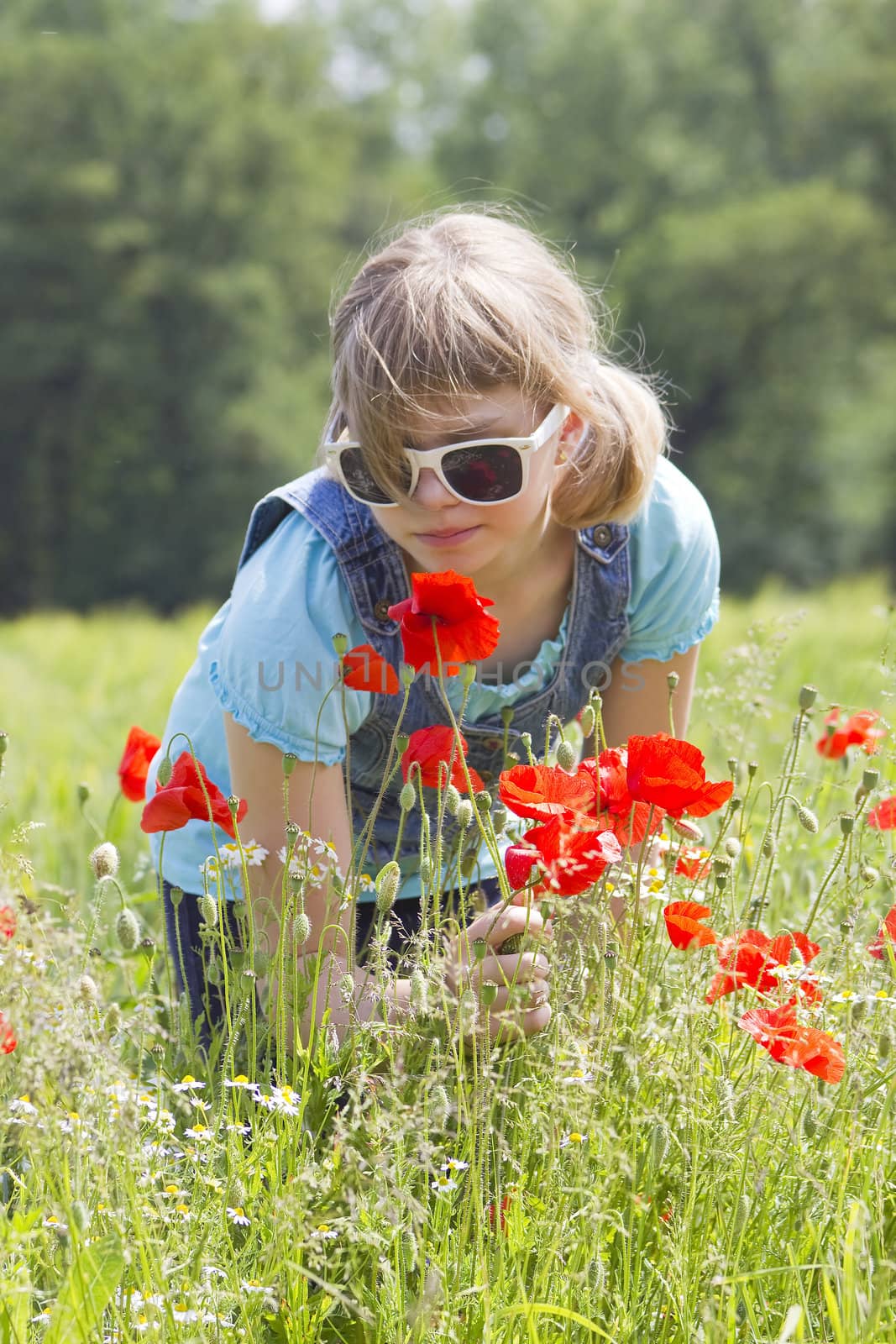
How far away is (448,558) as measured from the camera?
1.93m

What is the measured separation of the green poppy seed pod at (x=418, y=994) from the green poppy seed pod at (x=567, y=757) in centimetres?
36

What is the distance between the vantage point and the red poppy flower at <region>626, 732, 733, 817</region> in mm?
1312

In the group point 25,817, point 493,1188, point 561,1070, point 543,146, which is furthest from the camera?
point 543,146

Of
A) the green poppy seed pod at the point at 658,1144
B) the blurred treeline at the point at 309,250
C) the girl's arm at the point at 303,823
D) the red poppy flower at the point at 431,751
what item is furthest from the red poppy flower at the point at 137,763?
the blurred treeline at the point at 309,250

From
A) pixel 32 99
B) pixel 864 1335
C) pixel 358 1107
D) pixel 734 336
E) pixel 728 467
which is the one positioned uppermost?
pixel 32 99

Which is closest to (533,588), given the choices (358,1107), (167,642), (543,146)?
(358,1107)

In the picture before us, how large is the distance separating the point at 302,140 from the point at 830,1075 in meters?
23.8

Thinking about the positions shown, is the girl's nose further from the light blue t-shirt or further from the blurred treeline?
the blurred treeline

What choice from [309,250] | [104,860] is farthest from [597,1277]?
[309,250]

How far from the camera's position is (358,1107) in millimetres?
1155

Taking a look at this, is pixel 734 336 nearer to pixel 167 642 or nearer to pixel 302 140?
pixel 302 140

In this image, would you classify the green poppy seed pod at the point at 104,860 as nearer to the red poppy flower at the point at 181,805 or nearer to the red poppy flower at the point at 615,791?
the red poppy flower at the point at 181,805

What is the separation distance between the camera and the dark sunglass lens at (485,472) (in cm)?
182

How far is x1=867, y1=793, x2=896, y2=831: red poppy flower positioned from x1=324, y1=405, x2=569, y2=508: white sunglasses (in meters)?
0.62
